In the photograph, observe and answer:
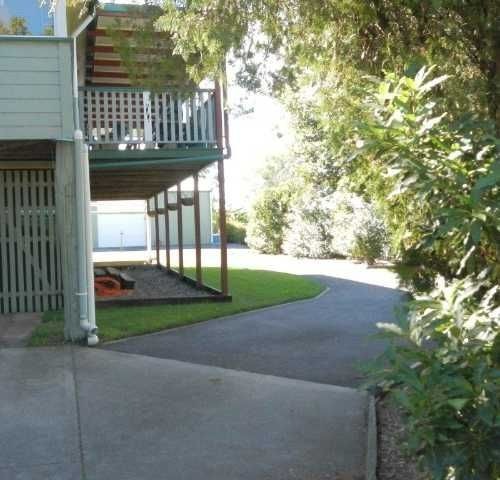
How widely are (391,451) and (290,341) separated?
4569mm

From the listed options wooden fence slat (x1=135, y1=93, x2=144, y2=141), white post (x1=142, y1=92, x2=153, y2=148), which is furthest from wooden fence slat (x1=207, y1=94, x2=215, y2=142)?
wooden fence slat (x1=135, y1=93, x2=144, y2=141)

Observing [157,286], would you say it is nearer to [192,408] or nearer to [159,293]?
[159,293]

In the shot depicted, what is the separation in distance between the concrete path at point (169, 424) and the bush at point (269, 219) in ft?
76.1

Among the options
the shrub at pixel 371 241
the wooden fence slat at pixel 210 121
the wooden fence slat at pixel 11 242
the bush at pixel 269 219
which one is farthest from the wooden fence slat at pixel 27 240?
the bush at pixel 269 219

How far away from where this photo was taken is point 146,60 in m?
9.70

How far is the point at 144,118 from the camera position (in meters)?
12.8

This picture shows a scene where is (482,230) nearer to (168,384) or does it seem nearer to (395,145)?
(395,145)

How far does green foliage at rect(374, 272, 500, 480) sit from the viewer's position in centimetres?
319

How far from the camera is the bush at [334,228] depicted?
24766 millimetres

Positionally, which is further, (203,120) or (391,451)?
(203,120)

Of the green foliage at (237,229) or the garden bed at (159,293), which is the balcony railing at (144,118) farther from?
the green foliage at (237,229)

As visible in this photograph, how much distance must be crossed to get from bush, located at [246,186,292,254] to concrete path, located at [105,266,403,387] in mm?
16983

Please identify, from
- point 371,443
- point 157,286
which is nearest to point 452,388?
point 371,443

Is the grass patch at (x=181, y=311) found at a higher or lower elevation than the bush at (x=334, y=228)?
lower
